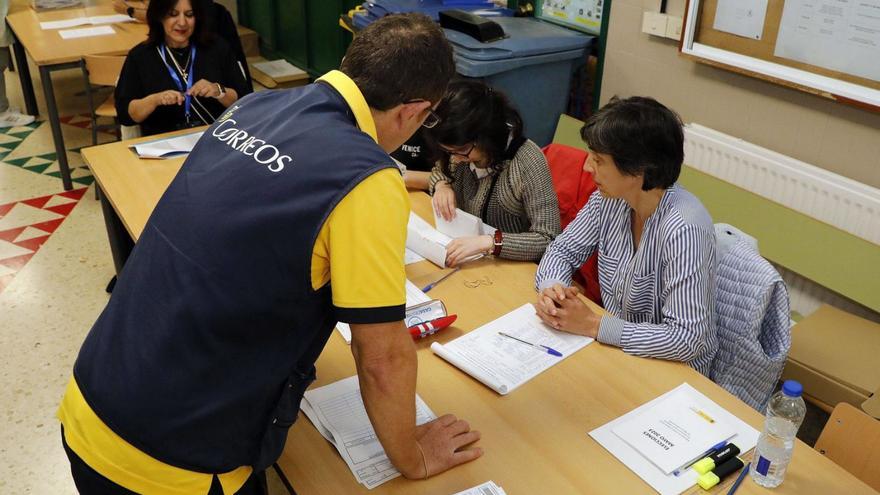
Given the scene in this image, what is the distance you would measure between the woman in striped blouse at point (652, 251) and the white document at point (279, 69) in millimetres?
4665

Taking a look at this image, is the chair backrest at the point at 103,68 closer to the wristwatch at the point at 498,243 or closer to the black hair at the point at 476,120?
the black hair at the point at 476,120

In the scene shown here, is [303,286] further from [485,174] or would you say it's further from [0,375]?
[0,375]

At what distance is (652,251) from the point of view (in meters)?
1.91

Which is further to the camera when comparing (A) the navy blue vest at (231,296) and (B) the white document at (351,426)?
(B) the white document at (351,426)

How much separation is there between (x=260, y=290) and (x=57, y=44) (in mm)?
4048

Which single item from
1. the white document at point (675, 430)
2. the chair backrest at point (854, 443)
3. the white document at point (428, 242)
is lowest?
the chair backrest at point (854, 443)

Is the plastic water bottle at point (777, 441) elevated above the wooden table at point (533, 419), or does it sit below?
above

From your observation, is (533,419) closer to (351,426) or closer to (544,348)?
(544,348)

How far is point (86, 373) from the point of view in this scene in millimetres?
1299

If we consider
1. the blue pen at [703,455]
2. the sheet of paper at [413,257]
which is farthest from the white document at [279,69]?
the blue pen at [703,455]

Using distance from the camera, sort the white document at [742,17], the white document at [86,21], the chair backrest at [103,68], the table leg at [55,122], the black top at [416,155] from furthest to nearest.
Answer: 1. the white document at [86,21]
2. the table leg at [55,122]
3. the chair backrest at [103,68]
4. the black top at [416,155]
5. the white document at [742,17]

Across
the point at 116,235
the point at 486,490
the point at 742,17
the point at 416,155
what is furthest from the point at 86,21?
the point at 486,490

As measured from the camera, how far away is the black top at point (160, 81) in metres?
3.42

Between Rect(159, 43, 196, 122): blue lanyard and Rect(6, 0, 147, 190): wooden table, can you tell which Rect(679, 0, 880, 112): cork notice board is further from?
Rect(6, 0, 147, 190): wooden table
